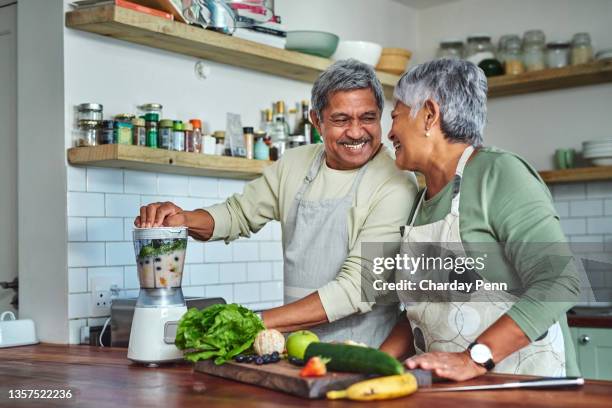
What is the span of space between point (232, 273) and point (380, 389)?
8.08ft

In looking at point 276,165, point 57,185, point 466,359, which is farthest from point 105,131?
point 466,359

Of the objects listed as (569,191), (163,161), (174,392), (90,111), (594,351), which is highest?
(90,111)

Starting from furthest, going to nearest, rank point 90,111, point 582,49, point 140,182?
point 582,49 < point 140,182 < point 90,111

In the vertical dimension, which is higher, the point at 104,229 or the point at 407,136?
the point at 407,136

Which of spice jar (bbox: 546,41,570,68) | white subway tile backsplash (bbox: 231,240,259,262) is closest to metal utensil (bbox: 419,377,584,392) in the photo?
white subway tile backsplash (bbox: 231,240,259,262)

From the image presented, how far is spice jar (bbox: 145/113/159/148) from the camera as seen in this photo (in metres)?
3.48

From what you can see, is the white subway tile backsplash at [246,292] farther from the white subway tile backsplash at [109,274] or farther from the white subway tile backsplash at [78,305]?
the white subway tile backsplash at [78,305]

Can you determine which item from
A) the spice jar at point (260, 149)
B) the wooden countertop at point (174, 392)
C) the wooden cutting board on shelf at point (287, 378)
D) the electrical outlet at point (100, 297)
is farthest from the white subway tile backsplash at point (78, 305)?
the wooden cutting board on shelf at point (287, 378)

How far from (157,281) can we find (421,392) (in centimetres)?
93

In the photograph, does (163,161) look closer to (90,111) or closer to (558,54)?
(90,111)

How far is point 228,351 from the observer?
2150mm

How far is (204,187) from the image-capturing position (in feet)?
13.1

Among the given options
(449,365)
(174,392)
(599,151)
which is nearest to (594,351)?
(599,151)

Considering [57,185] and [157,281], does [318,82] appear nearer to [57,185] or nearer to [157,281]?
[157,281]
